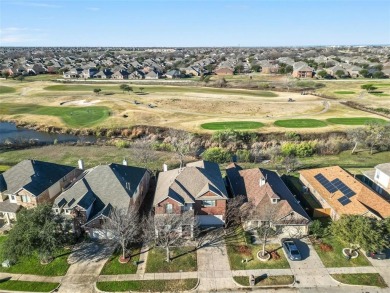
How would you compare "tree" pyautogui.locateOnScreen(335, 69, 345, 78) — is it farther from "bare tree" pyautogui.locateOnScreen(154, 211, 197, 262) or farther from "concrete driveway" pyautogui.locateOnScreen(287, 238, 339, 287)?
"bare tree" pyautogui.locateOnScreen(154, 211, 197, 262)

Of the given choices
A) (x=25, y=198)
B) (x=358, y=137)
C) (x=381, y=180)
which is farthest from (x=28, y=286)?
(x=358, y=137)

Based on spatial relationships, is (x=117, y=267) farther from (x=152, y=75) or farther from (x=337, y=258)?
(x=152, y=75)

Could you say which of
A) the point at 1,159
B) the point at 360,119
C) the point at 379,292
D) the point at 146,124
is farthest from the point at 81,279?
the point at 360,119

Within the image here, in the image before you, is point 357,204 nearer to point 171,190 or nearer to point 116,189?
point 171,190

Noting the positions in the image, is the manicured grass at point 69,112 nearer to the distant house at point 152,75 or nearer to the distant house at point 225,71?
the distant house at point 152,75

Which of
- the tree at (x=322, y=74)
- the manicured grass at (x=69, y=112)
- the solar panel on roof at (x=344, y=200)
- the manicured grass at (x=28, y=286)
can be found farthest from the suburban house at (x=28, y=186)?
the tree at (x=322, y=74)

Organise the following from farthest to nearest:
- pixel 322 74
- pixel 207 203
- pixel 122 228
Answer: pixel 322 74, pixel 207 203, pixel 122 228

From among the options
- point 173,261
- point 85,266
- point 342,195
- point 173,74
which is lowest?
point 85,266
